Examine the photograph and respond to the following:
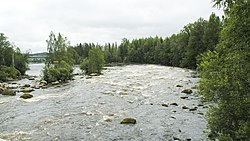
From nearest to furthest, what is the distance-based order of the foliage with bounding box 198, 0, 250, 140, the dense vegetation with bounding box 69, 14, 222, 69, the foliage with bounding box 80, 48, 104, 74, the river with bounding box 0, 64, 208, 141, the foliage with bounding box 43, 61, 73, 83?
the foliage with bounding box 198, 0, 250, 140 < the river with bounding box 0, 64, 208, 141 < the foliage with bounding box 43, 61, 73, 83 < the foliage with bounding box 80, 48, 104, 74 < the dense vegetation with bounding box 69, 14, 222, 69

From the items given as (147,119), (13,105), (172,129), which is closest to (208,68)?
(172,129)

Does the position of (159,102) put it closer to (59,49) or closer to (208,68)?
(208,68)

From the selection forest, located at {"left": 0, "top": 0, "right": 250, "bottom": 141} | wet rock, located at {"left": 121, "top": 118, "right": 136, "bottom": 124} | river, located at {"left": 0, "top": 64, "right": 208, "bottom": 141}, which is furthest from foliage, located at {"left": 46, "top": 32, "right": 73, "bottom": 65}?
wet rock, located at {"left": 121, "top": 118, "right": 136, "bottom": 124}

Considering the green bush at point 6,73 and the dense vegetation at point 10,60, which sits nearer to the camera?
the green bush at point 6,73

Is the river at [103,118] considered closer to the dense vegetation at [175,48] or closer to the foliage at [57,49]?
the dense vegetation at [175,48]

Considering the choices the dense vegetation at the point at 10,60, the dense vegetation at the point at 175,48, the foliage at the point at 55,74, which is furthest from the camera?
the dense vegetation at the point at 175,48

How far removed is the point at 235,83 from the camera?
9.12 metres

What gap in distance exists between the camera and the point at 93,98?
91.1 feet

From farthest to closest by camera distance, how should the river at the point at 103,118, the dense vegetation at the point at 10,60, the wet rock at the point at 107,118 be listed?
the dense vegetation at the point at 10,60 → the wet rock at the point at 107,118 → the river at the point at 103,118

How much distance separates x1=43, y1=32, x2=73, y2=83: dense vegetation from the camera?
150ft

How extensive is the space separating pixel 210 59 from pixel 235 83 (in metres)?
3.37

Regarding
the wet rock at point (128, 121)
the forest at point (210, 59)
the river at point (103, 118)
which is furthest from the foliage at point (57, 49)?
the wet rock at point (128, 121)

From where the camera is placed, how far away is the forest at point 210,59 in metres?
8.84

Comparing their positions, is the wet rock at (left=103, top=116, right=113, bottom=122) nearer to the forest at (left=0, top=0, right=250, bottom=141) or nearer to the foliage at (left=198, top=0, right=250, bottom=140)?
the forest at (left=0, top=0, right=250, bottom=141)
